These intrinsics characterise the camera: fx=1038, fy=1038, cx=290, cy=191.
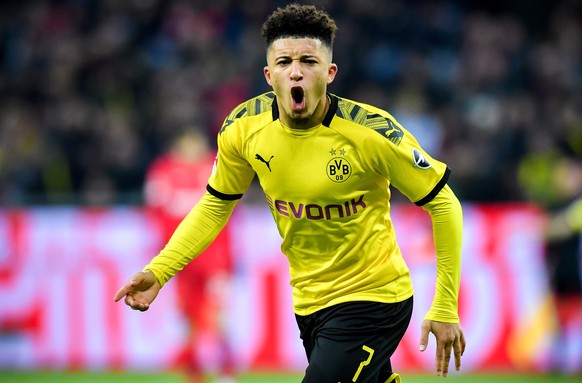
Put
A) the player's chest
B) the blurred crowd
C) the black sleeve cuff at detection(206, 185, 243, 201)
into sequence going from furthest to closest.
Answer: the blurred crowd < the black sleeve cuff at detection(206, 185, 243, 201) < the player's chest

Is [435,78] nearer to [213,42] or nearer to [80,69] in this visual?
[213,42]

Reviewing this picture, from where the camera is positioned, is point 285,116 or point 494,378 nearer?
point 285,116

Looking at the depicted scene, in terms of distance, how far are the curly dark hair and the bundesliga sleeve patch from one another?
0.61 m

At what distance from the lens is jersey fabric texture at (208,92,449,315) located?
4.50 metres

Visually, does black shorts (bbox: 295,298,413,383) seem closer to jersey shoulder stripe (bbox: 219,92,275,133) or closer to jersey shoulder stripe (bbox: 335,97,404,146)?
jersey shoulder stripe (bbox: 335,97,404,146)

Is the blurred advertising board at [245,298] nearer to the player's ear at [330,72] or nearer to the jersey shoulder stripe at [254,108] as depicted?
the jersey shoulder stripe at [254,108]

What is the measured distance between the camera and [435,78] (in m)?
13.5

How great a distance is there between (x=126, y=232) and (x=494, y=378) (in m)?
3.75

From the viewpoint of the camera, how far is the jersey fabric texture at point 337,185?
4.50 metres

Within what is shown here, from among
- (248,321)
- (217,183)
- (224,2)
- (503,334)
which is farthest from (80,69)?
(217,183)

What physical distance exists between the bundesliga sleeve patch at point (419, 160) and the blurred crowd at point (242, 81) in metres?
6.59

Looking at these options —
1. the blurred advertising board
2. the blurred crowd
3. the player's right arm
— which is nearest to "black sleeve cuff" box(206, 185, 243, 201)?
the player's right arm

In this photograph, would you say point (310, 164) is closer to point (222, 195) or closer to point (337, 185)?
point (337, 185)

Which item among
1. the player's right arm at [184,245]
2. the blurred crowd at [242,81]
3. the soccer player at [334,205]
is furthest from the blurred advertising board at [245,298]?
the soccer player at [334,205]
